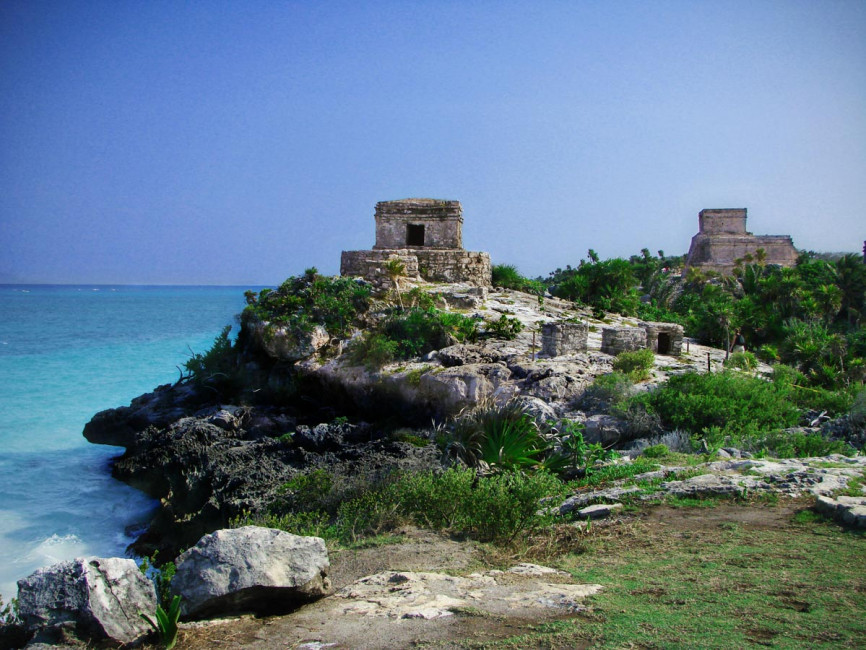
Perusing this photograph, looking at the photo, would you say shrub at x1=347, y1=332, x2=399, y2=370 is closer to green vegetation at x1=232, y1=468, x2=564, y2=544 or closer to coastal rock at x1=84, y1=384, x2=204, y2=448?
coastal rock at x1=84, y1=384, x2=204, y2=448

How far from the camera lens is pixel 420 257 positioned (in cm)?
2027

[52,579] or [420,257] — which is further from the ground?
[420,257]

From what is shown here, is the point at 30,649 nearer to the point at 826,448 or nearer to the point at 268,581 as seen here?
the point at 268,581

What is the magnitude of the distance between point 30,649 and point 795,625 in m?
4.73

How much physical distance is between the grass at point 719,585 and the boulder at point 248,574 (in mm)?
1642

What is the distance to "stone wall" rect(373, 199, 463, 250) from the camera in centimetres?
2077

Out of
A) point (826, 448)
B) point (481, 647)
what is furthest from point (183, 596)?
point (826, 448)

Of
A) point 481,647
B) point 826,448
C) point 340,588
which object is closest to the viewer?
point 481,647

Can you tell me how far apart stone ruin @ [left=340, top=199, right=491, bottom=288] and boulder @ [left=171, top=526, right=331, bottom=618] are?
15044 mm

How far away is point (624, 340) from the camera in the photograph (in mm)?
15422

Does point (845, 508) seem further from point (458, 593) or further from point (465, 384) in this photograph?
point (465, 384)

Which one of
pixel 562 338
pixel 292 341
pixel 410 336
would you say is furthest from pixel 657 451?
pixel 292 341

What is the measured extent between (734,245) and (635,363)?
2770 cm

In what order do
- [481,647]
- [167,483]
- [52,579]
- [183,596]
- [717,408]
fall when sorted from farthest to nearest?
[167,483] → [717,408] → [183,596] → [52,579] → [481,647]
